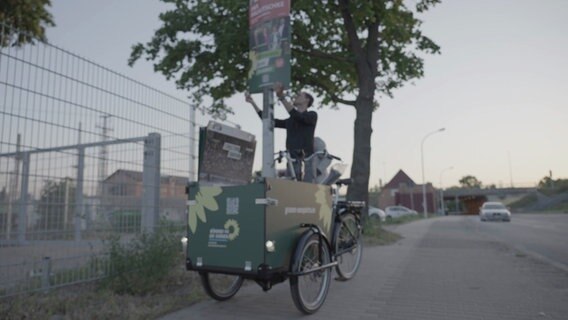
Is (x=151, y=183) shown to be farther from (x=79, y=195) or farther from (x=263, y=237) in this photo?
(x=263, y=237)

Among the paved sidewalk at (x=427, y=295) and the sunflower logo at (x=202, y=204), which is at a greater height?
the sunflower logo at (x=202, y=204)

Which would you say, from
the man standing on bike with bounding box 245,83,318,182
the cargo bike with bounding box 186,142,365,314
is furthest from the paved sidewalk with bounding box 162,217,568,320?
the man standing on bike with bounding box 245,83,318,182

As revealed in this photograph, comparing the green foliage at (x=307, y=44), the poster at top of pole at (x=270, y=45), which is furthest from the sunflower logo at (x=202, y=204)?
the green foliage at (x=307, y=44)

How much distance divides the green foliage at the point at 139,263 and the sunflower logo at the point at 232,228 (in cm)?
145

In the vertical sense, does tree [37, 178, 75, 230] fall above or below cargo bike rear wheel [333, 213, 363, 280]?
above

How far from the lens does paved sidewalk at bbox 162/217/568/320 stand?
411cm

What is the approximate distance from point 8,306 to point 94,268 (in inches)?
48.5

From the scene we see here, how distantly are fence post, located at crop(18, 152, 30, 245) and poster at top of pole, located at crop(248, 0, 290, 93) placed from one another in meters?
3.16

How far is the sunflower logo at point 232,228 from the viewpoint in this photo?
387cm

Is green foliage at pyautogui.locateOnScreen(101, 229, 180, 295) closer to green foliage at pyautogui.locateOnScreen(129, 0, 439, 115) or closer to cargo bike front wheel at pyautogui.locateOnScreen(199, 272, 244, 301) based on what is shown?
cargo bike front wheel at pyautogui.locateOnScreen(199, 272, 244, 301)

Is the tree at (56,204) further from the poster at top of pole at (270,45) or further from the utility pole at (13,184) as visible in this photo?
the poster at top of pole at (270,45)

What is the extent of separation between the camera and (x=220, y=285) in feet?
16.3

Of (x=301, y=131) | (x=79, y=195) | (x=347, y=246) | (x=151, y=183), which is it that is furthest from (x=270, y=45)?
(x=79, y=195)

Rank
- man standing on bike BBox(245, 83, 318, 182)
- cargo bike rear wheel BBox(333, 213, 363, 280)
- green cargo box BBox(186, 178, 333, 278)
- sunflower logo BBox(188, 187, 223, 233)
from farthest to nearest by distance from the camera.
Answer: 1. cargo bike rear wheel BBox(333, 213, 363, 280)
2. man standing on bike BBox(245, 83, 318, 182)
3. sunflower logo BBox(188, 187, 223, 233)
4. green cargo box BBox(186, 178, 333, 278)
